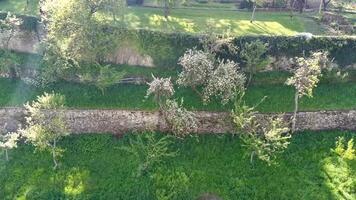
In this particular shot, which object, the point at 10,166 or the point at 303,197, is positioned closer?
the point at 303,197

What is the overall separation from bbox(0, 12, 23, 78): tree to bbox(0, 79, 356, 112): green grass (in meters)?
2.10

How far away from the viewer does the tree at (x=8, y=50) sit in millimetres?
52125

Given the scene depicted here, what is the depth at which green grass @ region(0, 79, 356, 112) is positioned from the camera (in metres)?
49.2

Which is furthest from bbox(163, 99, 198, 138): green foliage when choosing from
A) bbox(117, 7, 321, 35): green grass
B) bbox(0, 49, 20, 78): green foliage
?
bbox(0, 49, 20, 78): green foliage

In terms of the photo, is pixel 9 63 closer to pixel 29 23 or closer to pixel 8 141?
pixel 29 23

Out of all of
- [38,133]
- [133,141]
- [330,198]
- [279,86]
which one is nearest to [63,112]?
[38,133]

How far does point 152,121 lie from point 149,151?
173 inches

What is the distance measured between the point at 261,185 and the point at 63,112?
64.4ft

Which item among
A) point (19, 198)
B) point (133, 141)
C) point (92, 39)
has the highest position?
point (92, 39)

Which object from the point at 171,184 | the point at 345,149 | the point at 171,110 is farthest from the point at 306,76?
the point at 171,184

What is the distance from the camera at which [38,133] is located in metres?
44.3

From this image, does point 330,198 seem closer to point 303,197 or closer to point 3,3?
point 303,197

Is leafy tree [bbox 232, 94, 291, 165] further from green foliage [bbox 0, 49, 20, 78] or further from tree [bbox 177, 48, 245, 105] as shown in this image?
green foliage [bbox 0, 49, 20, 78]

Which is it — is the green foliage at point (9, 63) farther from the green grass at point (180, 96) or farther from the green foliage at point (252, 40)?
the green foliage at point (252, 40)
